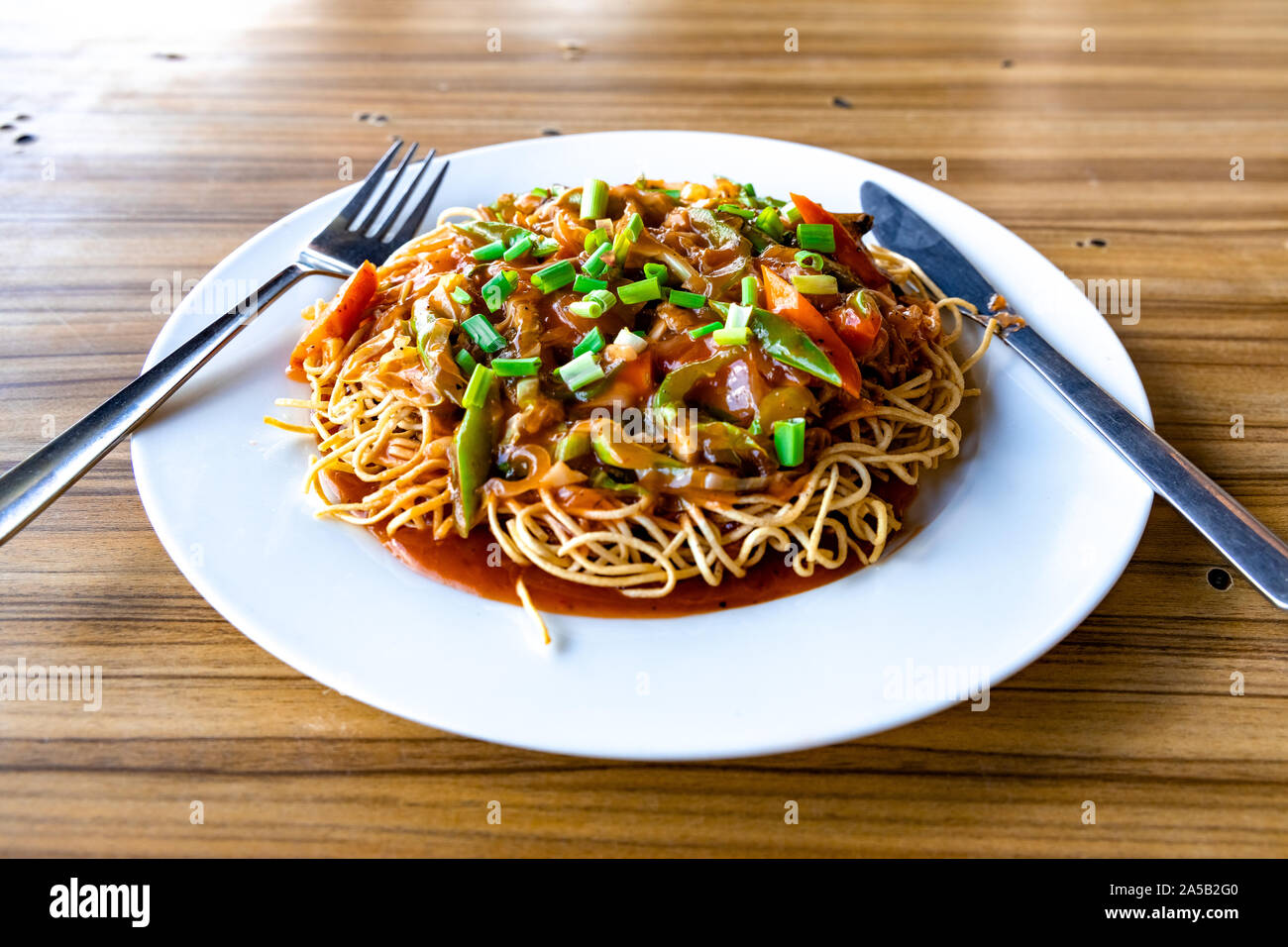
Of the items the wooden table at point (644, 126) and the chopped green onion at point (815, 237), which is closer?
the wooden table at point (644, 126)

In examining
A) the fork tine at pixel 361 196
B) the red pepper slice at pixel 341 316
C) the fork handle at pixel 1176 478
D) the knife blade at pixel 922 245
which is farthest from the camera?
the fork tine at pixel 361 196

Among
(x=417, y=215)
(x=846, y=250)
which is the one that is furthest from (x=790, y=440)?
(x=417, y=215)

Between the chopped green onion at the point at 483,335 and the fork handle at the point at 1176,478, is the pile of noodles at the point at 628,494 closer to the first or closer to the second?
the chopped green onion at the point at 483,335

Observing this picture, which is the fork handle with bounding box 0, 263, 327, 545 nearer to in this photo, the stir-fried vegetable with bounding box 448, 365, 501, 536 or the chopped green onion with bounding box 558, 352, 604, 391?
the stir-fried vegetable with bounding box 448, 365, 501, 536

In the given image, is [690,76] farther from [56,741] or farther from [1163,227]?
[56,741]

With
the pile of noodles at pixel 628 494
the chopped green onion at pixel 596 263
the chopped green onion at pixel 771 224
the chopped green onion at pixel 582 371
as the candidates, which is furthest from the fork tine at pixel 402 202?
the chopped green onion at pixel 771 224

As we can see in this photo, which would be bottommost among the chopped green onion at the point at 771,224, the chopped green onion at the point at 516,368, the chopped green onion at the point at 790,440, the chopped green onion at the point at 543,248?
the chopped green onion at the point at 790,440
